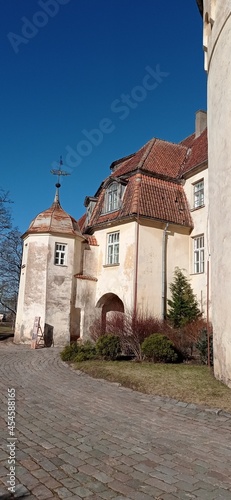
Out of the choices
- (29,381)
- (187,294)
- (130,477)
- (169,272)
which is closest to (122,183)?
(169,272)

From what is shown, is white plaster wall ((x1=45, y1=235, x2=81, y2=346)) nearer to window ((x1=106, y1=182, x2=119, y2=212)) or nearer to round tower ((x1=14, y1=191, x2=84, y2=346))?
round tower ((x1=14, y1=191, x2=84, y2=346))

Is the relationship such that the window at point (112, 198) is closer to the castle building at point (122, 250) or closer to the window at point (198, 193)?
the castle building at point (122, 250)

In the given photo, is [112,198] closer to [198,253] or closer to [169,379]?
[198,253]

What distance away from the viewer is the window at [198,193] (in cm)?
2050

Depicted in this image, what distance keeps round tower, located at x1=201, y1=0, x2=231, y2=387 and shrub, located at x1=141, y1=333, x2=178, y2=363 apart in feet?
10.2

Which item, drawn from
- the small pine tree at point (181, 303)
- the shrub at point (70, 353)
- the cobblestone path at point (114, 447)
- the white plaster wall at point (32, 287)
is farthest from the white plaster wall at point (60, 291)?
the cobblestone path at point (114, 447)

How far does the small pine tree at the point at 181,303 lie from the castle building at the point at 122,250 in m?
0.32

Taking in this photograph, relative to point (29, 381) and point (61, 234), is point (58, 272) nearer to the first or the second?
point (61, 234)

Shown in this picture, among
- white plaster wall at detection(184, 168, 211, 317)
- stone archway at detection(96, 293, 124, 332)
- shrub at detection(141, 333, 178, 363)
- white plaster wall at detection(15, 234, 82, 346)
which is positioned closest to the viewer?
shrub at detection(141, 333, 178, 363)

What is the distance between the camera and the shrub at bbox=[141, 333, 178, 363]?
12.7 meters

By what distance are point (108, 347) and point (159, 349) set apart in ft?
6.41

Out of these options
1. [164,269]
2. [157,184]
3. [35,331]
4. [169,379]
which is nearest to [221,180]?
[169,379]

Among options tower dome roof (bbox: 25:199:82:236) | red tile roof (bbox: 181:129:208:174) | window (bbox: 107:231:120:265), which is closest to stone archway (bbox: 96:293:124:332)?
window (bbox: 107:231:120:265)

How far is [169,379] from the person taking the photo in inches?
383
